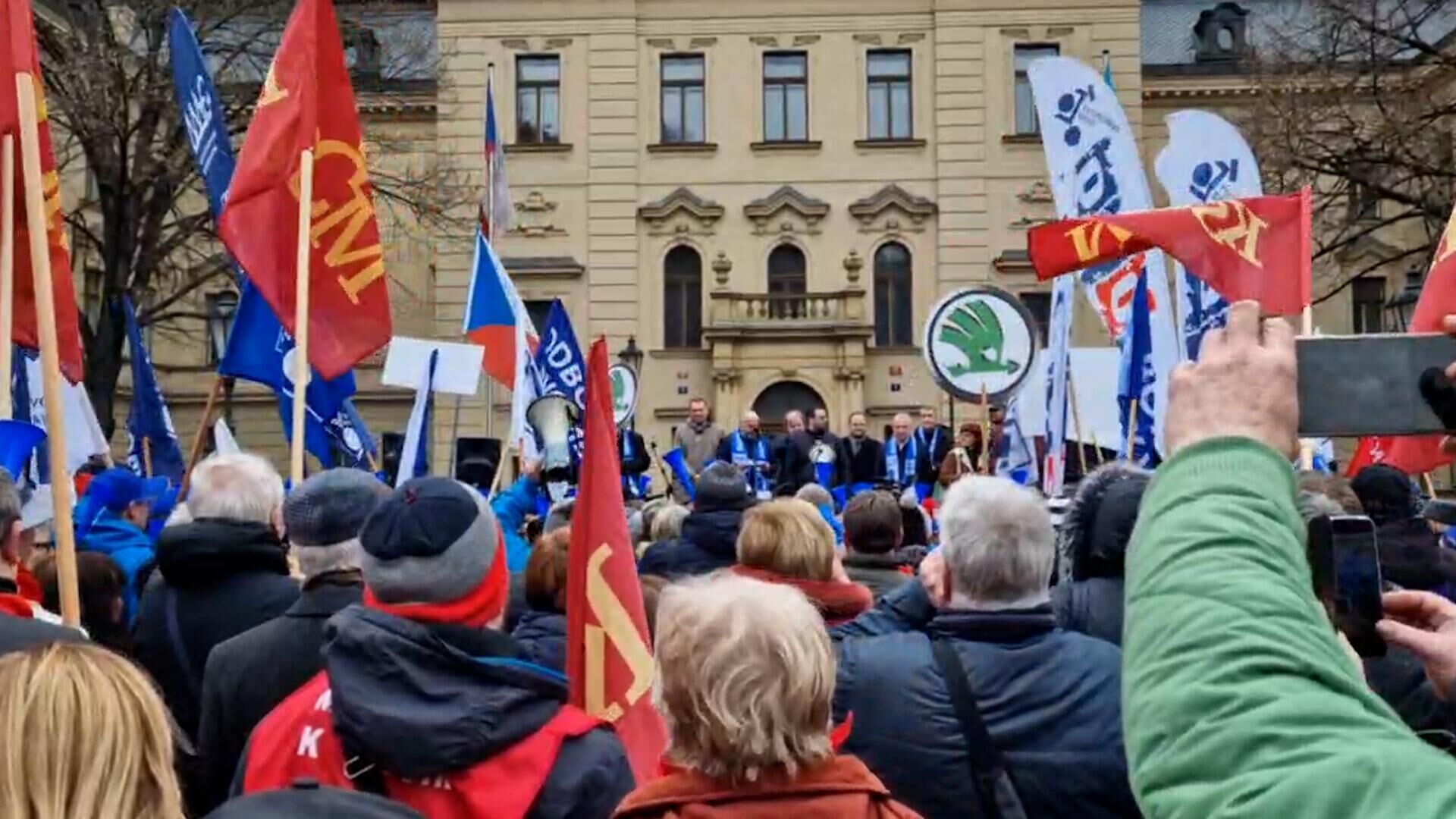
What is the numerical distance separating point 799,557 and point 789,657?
1.83 m

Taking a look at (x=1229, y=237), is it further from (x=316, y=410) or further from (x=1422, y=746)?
(x=1422, y=746)

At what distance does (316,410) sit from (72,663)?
23.7 ft

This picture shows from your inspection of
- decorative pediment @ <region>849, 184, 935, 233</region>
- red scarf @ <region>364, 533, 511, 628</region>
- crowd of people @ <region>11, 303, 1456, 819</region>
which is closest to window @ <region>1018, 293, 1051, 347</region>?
decorative pediment @ <region>849, 184, 935, 233</region>

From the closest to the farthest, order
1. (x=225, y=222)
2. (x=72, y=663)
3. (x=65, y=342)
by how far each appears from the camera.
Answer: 1. (x=72, y=663)
2. (x=65, y=342)
3. (x=225, y=222)

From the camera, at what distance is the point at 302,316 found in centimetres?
665

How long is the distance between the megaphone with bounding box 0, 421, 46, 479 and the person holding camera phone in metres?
4.40

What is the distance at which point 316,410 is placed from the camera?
353 inches

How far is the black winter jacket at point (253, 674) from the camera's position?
377 cm

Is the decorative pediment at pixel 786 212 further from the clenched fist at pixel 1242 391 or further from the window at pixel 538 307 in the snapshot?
the clenched fist at pixel 1242 391

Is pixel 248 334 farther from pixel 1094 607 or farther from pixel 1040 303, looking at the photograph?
pixel 1040 303

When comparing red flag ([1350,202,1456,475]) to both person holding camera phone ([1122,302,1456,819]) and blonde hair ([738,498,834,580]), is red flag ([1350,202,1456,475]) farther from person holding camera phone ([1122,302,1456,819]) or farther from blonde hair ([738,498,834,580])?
person holding camera phone ([1122,302,1456,819])

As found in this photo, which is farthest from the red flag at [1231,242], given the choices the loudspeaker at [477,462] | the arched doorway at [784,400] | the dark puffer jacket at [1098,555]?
the arched doorway at [784,400]

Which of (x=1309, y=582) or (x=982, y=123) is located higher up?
(x=982, y=123)

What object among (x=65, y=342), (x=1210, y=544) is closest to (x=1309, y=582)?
(x=1210, y=544)
